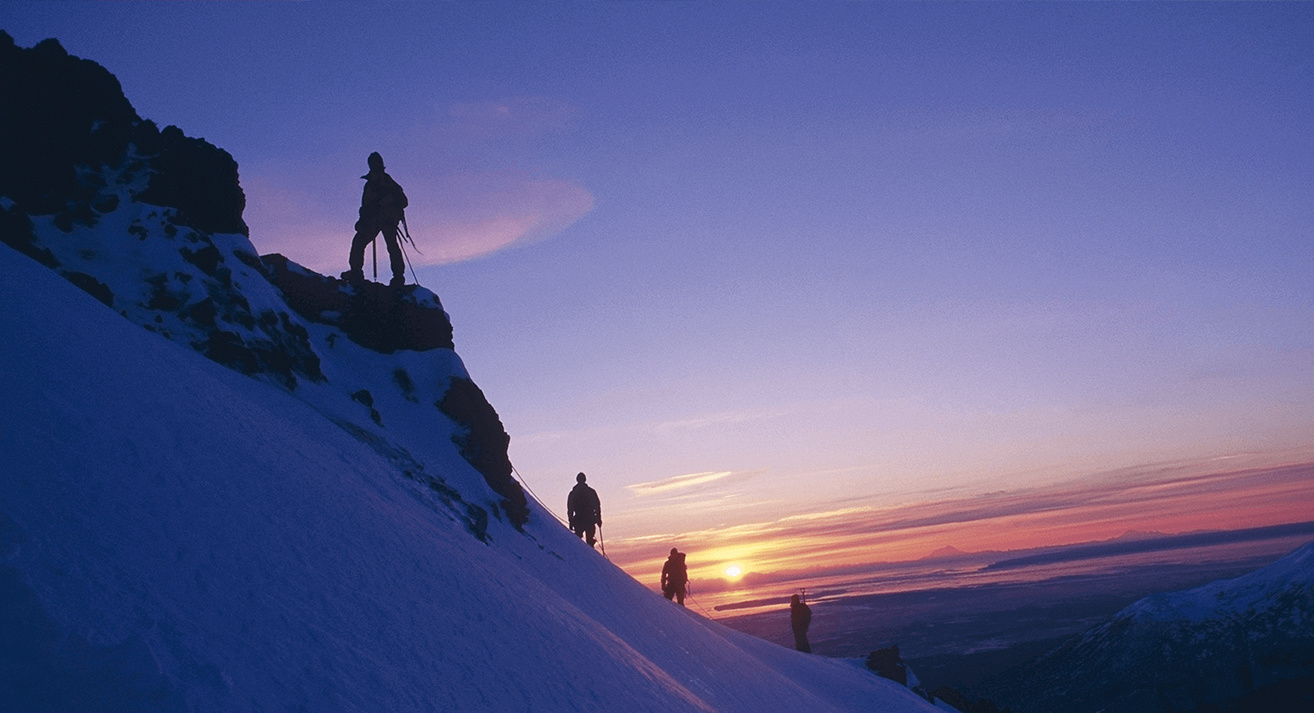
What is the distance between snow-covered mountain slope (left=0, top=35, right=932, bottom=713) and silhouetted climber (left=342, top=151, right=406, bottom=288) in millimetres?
1144

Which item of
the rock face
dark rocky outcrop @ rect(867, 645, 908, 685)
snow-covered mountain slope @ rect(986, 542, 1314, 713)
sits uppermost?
the rock face

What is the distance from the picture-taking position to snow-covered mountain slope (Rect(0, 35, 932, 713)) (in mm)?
4457

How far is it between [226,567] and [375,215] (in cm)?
1516

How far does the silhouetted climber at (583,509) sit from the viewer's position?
899 inches

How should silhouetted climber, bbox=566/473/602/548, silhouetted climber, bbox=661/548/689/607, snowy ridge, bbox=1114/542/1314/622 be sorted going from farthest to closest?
1. snowy ridge, bbox=1114/542/1314/622
2. silhouetted climber, bbox=661/548/689/607
3. silhouetted climber, bbox=566/473/602/548

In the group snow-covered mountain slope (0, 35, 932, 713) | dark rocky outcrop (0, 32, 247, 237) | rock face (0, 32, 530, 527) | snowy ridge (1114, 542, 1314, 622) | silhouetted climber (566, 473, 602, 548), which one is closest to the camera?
snow-covered mountain slope (0, 35, 932, 713)

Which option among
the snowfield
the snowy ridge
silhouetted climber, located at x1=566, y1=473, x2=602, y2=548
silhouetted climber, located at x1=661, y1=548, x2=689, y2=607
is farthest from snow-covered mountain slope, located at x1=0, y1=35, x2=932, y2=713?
the snowy ridge

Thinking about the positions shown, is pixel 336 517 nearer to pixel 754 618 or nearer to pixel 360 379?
pixel 360 379

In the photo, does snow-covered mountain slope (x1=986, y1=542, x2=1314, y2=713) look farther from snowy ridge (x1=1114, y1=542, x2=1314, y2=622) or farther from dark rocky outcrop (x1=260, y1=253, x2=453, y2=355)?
dark rocky outcrop (x1=260, y1=253, x2=453, y2=355)

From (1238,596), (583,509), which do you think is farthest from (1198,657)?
(583,509)

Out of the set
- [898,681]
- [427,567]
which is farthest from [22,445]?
[898,681]

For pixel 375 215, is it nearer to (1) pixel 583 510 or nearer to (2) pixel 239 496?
(1) pixel 583 510

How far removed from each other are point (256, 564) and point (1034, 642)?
329ft

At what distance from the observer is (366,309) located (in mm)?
17625
